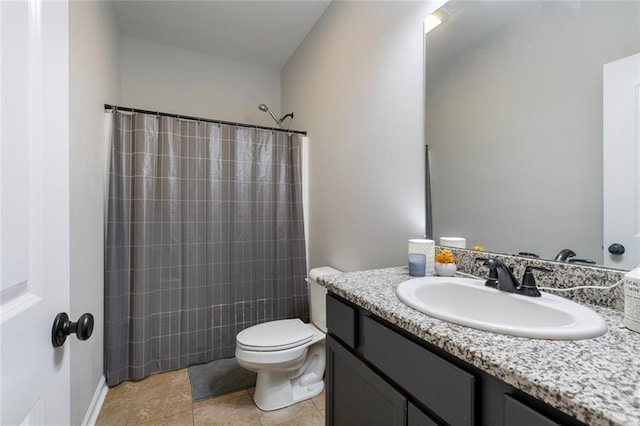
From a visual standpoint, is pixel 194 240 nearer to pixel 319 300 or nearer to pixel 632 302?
pixel 319 300

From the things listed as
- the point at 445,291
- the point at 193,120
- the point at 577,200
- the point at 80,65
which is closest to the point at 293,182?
the point at 193,120

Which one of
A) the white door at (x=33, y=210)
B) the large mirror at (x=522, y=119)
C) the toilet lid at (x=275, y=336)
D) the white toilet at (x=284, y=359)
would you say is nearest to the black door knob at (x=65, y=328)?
the white door at (x=33, y=210)

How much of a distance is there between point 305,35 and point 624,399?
273 centimetres

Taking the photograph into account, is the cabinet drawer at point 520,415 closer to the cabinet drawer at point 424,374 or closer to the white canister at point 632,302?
the cabinet drawer at point 424,374

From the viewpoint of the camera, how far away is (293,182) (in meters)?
2.33

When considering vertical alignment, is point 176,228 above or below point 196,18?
below

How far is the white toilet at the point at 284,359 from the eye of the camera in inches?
57.7

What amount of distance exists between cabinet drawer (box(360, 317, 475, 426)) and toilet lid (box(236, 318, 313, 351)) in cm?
82

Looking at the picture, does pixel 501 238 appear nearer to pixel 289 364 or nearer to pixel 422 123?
pixel 422 123

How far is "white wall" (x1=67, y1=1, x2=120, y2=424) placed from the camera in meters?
1.21

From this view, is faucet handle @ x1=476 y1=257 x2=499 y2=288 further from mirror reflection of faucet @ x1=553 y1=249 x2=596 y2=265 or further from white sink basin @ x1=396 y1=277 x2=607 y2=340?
mirror reflection of faucet @ x1=553 y1=249 x2=596 y2=265

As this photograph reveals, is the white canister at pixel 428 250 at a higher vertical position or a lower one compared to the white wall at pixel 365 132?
lower

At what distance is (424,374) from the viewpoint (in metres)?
0.61

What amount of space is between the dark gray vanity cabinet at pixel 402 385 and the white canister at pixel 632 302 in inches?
13.7
